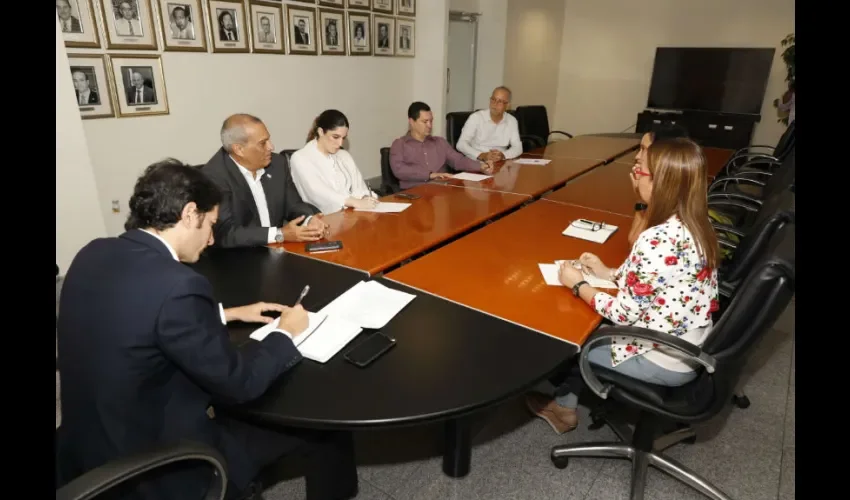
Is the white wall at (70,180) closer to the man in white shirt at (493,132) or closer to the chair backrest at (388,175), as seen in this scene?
the chair backrest at (388,175)

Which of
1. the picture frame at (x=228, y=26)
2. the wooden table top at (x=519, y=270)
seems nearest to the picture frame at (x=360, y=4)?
the picture frame at (x=228, y=26)

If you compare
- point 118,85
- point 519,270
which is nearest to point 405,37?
point 118,85

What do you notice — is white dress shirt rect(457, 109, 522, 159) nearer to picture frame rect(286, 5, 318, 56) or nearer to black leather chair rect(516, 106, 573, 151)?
black leather chair rect(516, 106, 573, 151)

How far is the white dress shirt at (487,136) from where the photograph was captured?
14.3 feet

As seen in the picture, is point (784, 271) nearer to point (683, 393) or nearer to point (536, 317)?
point (683, 393)

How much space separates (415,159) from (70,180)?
2207 millimetres

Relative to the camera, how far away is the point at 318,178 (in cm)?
280

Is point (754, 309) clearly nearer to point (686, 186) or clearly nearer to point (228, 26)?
point (686, 186)

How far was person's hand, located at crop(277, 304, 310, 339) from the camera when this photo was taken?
4.32ft

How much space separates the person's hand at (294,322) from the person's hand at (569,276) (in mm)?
894

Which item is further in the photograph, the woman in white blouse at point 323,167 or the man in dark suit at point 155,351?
the woman in white blouse at point 323,167

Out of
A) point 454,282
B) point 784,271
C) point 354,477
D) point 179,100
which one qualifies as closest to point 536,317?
point 454,282

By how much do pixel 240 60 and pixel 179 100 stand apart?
682 mm

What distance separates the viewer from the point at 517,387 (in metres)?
1.18
